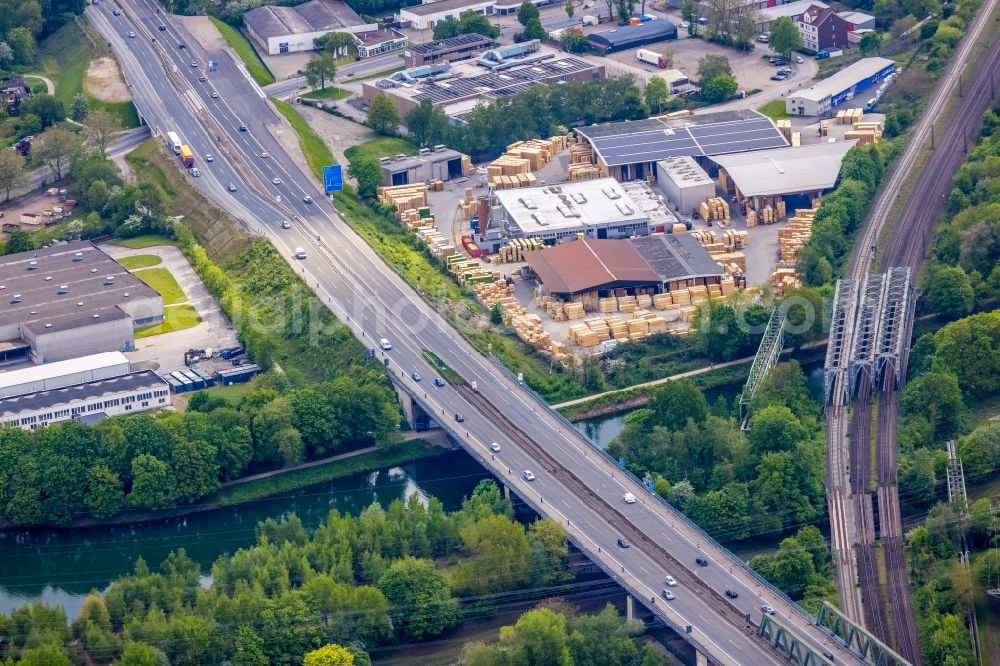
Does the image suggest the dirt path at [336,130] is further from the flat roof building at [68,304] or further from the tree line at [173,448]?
the tree line at [173,448]

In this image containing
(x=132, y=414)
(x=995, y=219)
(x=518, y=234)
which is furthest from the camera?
(x=518, y=234)

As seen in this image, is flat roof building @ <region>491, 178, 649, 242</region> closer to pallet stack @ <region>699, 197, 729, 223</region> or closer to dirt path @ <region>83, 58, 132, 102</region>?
pallet stack @ <region>699, 197, 729, 223</region>

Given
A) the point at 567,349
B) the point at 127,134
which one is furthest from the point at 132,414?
the point at 127,134

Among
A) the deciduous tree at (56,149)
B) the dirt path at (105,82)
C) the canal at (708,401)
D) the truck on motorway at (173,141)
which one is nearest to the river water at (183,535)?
the canal at (708,401)

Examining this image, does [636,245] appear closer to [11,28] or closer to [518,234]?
[518,234]

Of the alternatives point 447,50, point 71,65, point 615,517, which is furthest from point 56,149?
point 615,517
